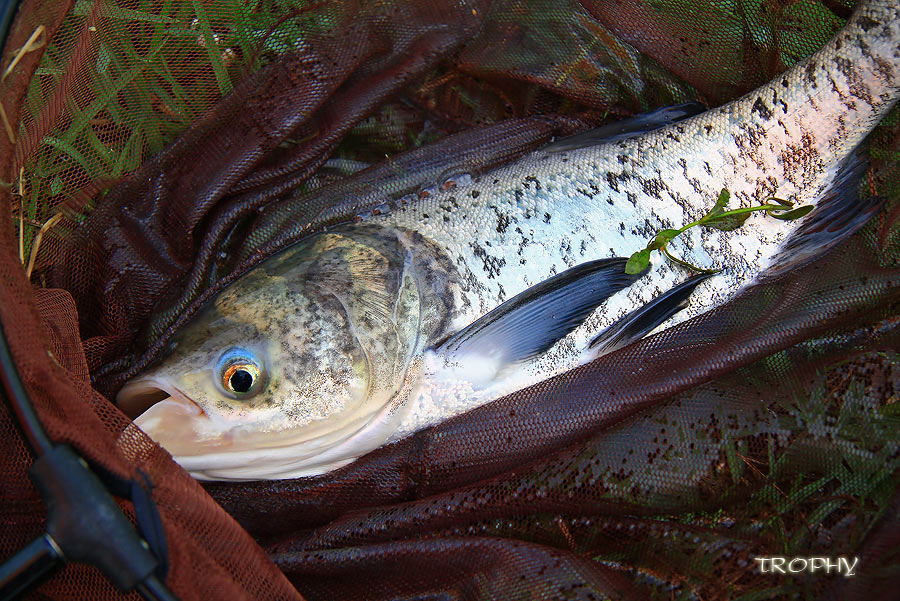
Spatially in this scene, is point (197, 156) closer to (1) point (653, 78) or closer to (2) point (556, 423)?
(2) point (556, 423)

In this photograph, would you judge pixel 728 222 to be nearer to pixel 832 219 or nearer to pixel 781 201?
pixel 781 201

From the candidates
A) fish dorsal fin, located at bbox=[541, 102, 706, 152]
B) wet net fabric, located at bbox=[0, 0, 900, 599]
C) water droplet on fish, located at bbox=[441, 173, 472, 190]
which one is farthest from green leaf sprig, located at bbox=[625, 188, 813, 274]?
water droplet on fish, located at bbox=[441, 173, 472, 190]

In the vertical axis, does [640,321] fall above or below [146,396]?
above

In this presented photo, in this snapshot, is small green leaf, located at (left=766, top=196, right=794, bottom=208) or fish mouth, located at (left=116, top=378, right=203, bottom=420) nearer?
fish mouth, located at (left=116, top=378, right=203, bottom=420)

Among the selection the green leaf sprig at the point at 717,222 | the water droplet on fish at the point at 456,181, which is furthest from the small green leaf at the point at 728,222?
the water droplet on fish at the point at 456,181

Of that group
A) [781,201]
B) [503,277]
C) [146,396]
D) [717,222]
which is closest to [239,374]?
[146,396]

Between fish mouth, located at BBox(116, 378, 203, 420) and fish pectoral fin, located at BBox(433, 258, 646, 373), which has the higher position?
fish pectoral fin, located at BBox(433, 258, 646, 373)

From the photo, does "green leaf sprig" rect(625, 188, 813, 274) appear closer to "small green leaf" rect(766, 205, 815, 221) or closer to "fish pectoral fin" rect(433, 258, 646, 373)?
"small green leaf" rect(766, 205, 815, 221)

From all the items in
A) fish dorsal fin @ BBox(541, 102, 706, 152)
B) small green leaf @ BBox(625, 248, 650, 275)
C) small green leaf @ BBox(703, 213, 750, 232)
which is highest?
fish dorsal fin @ BBox(541, 102, 706, 152)
